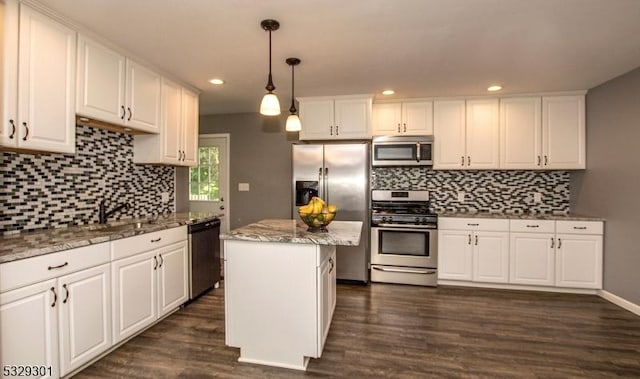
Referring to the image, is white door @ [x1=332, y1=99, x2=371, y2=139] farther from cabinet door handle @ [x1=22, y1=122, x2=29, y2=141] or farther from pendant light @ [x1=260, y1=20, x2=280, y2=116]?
cabinet door handle @ [x1=22, y1=122, x2=29, y2=141]

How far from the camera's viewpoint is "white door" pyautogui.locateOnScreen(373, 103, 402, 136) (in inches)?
158

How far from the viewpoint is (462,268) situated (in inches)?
146

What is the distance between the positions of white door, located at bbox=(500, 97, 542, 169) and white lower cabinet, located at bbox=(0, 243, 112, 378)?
13.8ft

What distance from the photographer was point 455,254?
373 centimetres

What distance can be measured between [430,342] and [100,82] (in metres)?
3.26

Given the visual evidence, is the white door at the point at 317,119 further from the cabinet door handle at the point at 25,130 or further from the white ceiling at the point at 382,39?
the cabinet door handle at the point at 25,130

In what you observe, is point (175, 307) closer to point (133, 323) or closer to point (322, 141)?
point (133, 323)

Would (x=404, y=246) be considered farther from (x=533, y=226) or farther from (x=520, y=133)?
(x=520, y=133)

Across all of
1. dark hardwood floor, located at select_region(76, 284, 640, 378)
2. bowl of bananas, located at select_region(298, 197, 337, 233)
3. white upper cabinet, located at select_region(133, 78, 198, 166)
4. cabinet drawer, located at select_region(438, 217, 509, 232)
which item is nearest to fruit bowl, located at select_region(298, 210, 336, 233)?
bowl of bananas, located at select_region(298, 197, 337, 233)

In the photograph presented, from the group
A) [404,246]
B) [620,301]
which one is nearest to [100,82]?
[404,246]

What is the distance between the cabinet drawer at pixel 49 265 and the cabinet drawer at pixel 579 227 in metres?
4.35

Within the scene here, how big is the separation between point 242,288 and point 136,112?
1855 millimetres

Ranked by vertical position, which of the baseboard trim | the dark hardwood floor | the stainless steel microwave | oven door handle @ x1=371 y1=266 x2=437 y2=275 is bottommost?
the dark hardwood floor

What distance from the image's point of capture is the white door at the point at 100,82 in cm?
227
